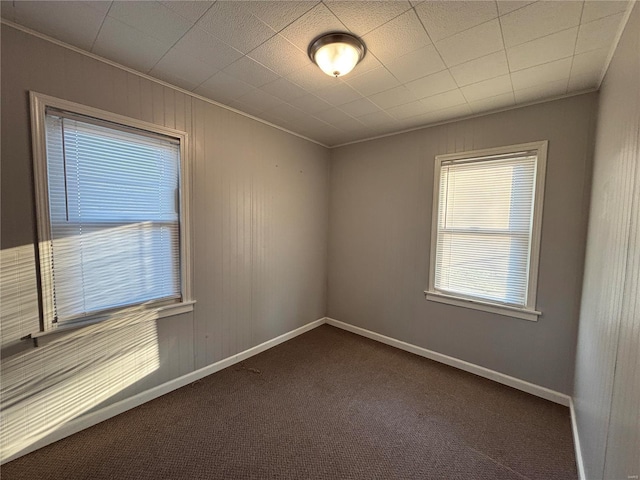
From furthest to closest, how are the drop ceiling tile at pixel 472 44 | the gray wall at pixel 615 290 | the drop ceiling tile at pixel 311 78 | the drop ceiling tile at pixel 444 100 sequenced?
the drop ceiling tile at pixel 444 100, the drop ceiling tile at pixel 311 78, the drop ceiling tile at pixel 472 44, the gray wall at pixel 615 290

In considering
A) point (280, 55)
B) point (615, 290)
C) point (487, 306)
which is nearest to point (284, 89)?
point (280, 55)

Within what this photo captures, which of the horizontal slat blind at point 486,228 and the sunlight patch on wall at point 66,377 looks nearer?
the sunlight patch on wall at point 66,377

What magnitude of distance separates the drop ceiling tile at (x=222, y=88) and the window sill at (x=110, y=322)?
188 cm

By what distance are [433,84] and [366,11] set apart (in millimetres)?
968

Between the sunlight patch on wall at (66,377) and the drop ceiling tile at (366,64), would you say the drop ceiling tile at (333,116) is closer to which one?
the drop ceiling tile at (366,64)

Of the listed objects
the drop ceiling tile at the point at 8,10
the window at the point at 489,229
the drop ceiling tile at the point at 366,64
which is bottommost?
the window at the point at 489,229

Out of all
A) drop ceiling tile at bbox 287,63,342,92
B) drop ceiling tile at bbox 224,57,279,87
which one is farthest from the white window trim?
drop ceiling tile at bbox 287,63,342,92

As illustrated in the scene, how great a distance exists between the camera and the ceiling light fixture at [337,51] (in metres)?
1.53

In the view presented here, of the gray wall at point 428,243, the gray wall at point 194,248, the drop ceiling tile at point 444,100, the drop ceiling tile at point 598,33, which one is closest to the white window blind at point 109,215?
Result: the gray wall at point 194,248

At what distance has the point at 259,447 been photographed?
1.75m

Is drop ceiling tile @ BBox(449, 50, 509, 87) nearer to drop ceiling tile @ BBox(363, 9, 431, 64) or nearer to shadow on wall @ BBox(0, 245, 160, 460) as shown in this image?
drop ceiling tile @ BBox(363, 9, 431, 64)

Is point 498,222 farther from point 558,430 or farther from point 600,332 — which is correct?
point 558,430

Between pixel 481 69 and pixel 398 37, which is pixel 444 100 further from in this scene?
pixel 398 37

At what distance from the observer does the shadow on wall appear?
5.16 feet
